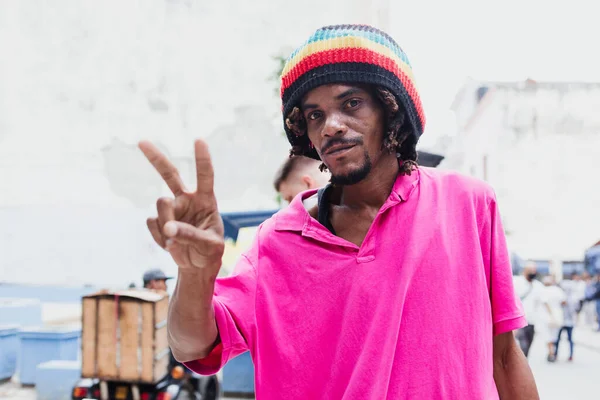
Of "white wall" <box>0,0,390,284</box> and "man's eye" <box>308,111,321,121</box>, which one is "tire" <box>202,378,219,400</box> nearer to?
"man's eye" <box>308,111,321,121</box>

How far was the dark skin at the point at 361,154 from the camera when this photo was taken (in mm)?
1601

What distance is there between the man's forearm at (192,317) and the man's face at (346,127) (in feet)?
1.66

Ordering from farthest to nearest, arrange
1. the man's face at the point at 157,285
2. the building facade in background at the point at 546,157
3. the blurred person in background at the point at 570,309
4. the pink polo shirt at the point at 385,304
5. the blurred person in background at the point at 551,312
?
the building facade in background at the point at 546,157
the blurred person in background at the point at 570,309
the blurred person in background at the point at 551,312
the man's face at the point at 157,285
the pink polo shirt at the point at 385,304

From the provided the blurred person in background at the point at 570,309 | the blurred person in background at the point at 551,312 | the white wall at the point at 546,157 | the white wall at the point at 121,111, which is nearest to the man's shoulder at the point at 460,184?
the blurred person in background at the point at 551,312

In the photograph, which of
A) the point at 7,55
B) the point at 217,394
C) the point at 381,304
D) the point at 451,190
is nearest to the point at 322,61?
the point at 451,190

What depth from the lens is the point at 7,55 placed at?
14328 mm

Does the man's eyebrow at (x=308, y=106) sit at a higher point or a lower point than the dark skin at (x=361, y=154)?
higher

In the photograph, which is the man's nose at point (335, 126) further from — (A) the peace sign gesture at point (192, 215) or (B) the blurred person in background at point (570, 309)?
(B) the blurred person in background at point (570, 309)

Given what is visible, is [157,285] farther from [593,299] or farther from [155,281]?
[593,299]

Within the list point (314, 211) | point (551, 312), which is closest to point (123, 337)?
point (314, 211)

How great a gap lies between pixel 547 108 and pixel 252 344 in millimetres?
27150

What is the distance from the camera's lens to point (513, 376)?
163cm

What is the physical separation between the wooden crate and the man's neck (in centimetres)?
414

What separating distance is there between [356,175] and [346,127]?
143 millimetres
